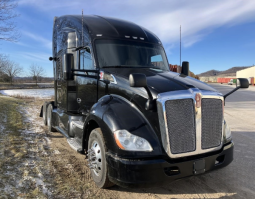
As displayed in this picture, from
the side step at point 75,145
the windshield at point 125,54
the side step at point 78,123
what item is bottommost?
the side step at point 75,145

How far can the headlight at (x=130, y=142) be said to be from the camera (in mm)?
2693

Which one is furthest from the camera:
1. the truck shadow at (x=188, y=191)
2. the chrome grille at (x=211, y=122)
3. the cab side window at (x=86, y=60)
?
the cab side window at (x=86, y=60)

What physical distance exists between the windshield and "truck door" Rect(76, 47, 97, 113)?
0.26m

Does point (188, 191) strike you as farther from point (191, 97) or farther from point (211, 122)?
point (191, 97)

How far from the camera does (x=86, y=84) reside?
4.32 m

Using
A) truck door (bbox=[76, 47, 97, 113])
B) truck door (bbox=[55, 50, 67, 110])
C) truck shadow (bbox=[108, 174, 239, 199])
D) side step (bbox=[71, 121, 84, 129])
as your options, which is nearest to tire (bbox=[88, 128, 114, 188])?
truck shadow (bbox=[108, 174, 239, 199])

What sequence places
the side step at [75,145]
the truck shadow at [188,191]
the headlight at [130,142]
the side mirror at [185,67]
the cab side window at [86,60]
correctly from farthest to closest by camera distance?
the side mirror at [185,67]
the cab side window at [86,60]
the side step at [75,145]
the truck shadow at [188,191]
the headlight at [130,142]

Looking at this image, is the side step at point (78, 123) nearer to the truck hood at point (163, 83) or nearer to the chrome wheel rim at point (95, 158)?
the chrome wheel rim at point (95, 158)

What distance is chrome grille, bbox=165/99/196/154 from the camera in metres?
2.75

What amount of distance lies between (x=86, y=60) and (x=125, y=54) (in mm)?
821

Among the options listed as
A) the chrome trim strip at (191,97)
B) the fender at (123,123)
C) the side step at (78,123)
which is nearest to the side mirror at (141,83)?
the chrome trim strip at (191,97)

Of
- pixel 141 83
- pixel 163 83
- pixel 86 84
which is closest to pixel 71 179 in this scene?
pixel 86 84

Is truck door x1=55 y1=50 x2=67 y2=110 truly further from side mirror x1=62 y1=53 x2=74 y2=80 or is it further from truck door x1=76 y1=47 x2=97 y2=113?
side mirror x1=62 y1=53 x2=74 y2=80

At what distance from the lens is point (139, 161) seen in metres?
2.64
